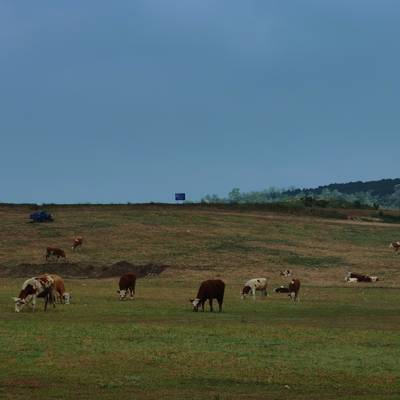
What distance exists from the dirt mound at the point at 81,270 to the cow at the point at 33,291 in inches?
910

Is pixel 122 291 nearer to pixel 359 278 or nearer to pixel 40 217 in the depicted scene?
pixel 359 278

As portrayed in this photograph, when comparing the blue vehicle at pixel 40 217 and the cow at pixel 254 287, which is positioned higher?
the blue vehicle at pixel 40 217

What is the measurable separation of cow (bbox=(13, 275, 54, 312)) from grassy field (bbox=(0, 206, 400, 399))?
0.56 m

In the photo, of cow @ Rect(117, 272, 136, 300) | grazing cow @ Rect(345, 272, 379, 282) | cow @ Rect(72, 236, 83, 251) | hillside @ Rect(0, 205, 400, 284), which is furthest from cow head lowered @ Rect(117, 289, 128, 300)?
cow @ Rect(72, 236, 83, 251)

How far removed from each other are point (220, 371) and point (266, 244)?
53217 millimetres

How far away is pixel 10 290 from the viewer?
4688 centimetres

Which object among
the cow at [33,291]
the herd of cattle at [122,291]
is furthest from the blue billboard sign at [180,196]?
the cow at [33,291]

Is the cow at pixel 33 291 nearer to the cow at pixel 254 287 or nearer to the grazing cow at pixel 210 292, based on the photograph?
the grazing cow at pixel 210 292

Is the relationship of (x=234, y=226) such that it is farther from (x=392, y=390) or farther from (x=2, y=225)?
(x=392, y=390)

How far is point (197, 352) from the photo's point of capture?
24.5m

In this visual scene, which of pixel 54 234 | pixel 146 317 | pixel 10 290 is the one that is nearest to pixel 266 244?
pixel 54 234

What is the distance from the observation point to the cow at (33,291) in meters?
36.1

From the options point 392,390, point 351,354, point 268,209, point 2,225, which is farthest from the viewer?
point 268,209

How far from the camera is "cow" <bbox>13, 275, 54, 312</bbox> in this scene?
118 ft
